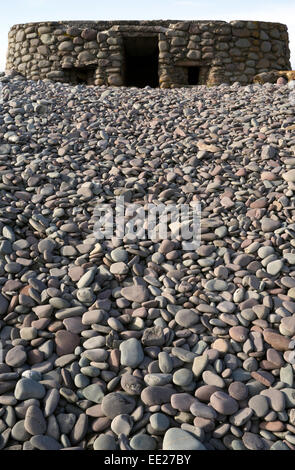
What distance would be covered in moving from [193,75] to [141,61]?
1.77m

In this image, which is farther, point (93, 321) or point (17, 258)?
point (17, 258)

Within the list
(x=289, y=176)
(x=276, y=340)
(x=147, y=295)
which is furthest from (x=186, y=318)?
(x=289, y=176)

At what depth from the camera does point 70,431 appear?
159 cm

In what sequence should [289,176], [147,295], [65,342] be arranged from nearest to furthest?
[65,342]
[147,295]
[289,176]

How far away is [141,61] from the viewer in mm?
9383

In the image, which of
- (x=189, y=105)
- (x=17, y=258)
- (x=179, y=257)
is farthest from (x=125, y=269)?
(x=189, y=105)

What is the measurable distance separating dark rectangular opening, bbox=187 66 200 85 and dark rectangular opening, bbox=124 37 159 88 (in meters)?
0.88

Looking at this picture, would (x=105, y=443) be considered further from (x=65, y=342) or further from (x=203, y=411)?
(x=65, y=342)

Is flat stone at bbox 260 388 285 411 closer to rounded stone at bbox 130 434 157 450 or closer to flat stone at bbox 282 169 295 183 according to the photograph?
rounded stone at bbox 130 434 157 450

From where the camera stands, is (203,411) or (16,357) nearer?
(203,411)

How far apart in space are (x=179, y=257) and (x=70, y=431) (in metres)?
1.22

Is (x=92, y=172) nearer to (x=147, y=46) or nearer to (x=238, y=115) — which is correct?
(x=238, y=115)

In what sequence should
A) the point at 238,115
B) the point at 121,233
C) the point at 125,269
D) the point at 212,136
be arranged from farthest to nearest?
the point at 238,115, the point at 212,136, the point at 121,233, the point at 125,269

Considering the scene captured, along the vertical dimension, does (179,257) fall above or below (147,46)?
below
